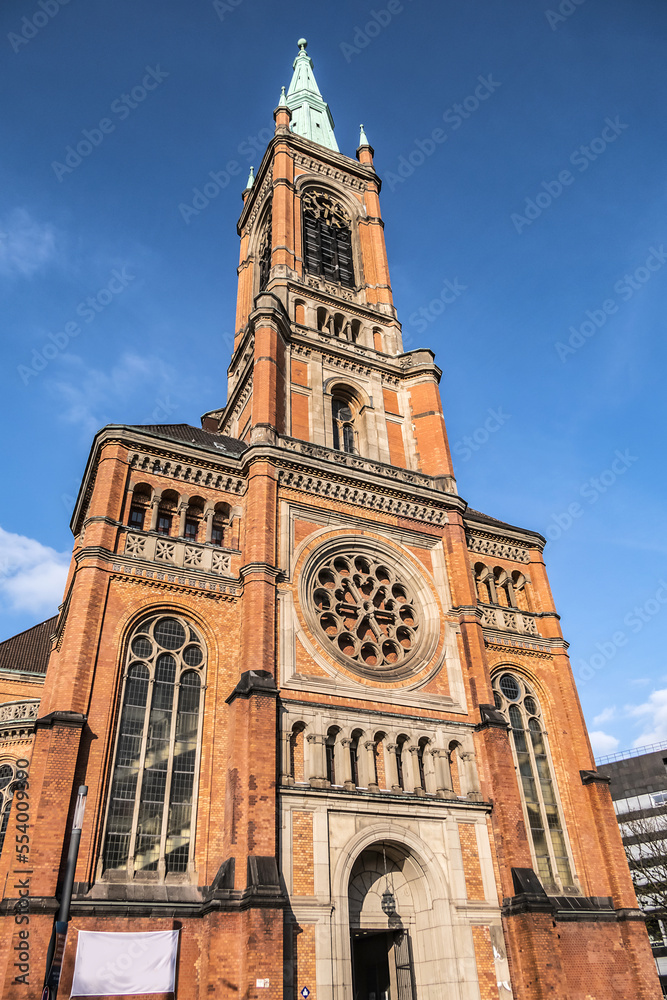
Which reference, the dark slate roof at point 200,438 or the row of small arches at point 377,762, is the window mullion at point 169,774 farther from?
the dark slate roof at point 200,438

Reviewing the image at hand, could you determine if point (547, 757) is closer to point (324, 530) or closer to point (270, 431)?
point (324, 530)

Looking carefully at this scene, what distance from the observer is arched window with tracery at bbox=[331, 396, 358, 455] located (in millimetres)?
30062

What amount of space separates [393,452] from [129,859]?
18.0 m

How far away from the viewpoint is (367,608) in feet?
79.8

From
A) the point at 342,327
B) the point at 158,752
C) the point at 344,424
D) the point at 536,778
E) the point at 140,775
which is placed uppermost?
the point at 342,327

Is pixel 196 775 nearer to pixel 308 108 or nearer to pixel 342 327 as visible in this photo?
pixel 342 327

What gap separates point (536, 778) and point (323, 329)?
2031 centimetres

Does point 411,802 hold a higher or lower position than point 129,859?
higher

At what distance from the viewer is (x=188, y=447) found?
23969 mm

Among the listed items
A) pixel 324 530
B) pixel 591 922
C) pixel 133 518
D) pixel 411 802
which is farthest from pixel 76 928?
pixel 591 922

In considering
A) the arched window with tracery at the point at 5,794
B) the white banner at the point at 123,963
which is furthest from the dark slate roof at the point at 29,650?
the white banner at the point at 123,963

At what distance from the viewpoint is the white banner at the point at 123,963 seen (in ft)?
51.0

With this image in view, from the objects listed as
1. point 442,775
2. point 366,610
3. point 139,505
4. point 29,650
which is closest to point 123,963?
point 442,775

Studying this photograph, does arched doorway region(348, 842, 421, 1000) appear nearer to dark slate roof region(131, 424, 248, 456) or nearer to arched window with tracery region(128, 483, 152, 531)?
arched window with tracery region(128, 483, 152, 531)
